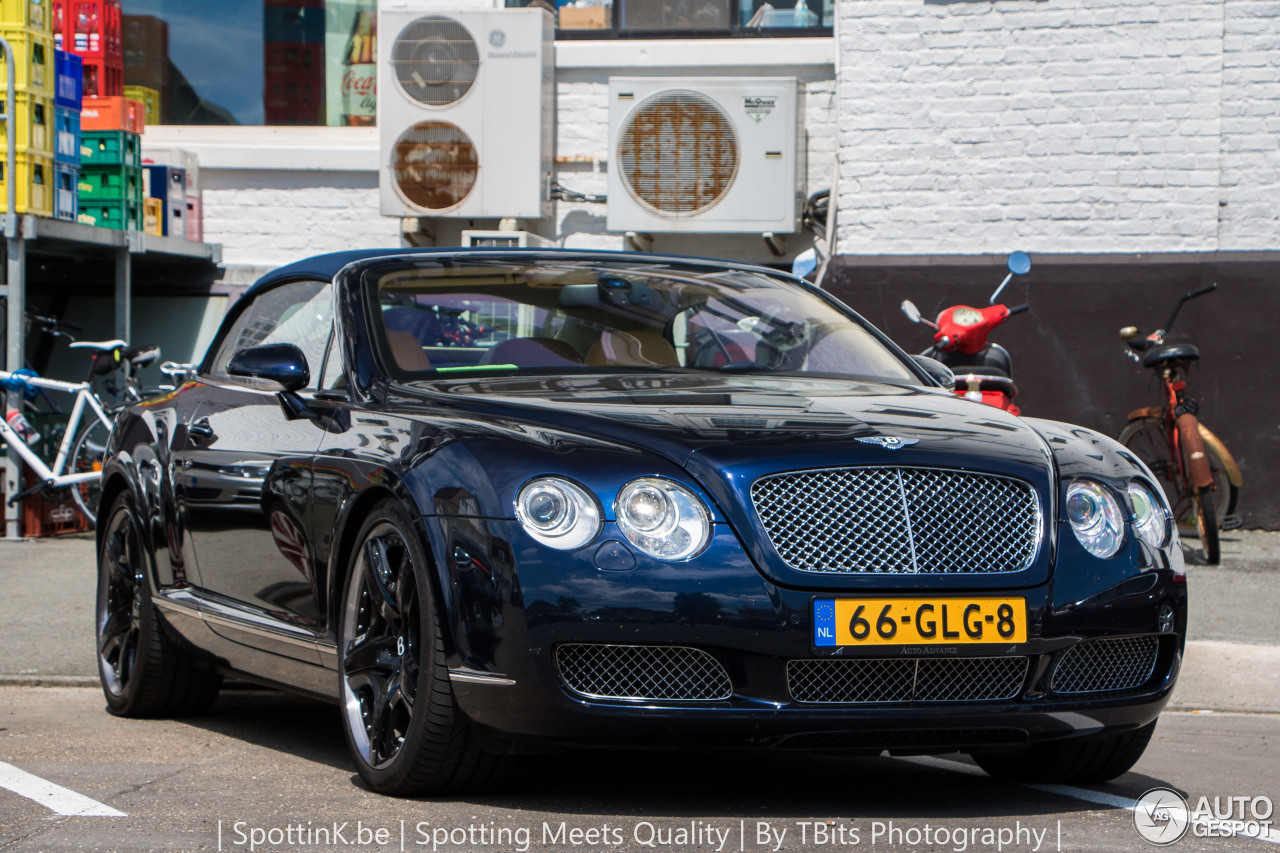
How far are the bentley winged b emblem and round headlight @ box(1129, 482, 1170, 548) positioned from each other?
0.63 meters

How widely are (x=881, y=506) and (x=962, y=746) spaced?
603 millimetres

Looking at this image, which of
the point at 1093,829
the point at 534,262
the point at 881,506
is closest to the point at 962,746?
the point at 1093,829

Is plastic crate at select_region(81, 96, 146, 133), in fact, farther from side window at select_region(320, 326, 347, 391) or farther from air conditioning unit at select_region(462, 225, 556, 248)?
side window at select_region(320, 326, 347, 391)

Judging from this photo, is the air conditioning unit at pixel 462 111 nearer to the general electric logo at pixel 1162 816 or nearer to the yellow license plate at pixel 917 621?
the general electric logo at pixel 1162 816

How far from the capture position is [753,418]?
4098 millimetres

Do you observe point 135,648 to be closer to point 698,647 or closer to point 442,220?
point 698,647

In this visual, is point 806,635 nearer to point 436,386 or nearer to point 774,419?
point 774,419

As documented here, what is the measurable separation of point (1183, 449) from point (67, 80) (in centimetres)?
704

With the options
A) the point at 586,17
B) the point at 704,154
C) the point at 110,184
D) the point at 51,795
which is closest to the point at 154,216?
the point at 110,184

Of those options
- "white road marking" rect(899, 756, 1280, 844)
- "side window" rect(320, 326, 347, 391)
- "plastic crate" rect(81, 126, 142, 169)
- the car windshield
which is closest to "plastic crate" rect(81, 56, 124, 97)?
"plastic crate" rect(81, 126, 142, 169)

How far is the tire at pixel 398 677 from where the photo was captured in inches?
153

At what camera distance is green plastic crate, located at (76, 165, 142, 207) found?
12.0 m

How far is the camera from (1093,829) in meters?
3.98

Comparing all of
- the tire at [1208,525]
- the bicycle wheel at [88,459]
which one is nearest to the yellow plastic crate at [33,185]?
the bicycle wheel at [88,459]
